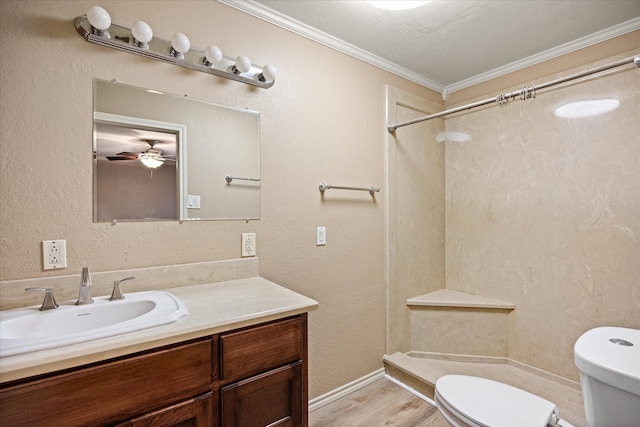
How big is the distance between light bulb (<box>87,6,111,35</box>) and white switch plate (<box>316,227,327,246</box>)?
141 cm

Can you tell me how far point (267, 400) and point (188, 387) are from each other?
0.32 meters

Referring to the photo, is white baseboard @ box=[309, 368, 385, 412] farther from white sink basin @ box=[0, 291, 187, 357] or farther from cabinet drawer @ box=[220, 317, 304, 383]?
white sink basin @ box=[0, 291, 187, 357]

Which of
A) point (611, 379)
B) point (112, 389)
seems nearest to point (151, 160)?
point (112, 389)

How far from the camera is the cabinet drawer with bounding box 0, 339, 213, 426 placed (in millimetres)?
783

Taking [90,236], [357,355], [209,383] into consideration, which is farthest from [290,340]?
[357,355]

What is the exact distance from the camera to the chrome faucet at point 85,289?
3.84ft

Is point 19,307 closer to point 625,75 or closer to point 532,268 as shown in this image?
point 532,268

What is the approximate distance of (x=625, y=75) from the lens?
1.88 m

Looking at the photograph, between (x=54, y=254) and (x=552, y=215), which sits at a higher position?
(x=552, y=215)

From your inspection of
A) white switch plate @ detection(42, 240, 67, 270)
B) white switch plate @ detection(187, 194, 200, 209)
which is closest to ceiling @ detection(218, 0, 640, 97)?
white switch plate @ detection(187, 194, 200, 209)

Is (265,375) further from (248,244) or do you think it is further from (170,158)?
(170,158)

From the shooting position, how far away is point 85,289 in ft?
3.86

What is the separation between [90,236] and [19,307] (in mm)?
327

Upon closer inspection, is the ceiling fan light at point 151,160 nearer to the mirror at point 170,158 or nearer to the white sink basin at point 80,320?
the mirror at point 170,158
